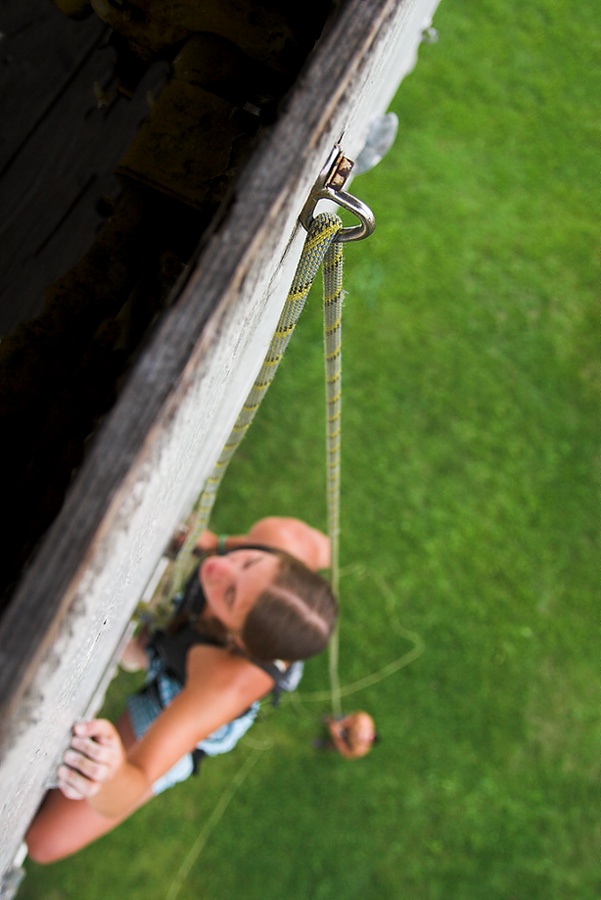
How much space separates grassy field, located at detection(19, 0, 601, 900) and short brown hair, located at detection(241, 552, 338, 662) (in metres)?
1.50

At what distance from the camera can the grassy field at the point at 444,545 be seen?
3.52m

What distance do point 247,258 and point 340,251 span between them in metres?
0.52

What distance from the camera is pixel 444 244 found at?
4.46 m

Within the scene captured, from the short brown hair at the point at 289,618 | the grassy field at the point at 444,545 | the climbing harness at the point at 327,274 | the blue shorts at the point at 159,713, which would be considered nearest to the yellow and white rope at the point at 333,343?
the climbing harness at the point at 327,274

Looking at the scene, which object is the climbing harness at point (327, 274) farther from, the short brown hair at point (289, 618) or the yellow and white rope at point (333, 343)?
the short brown hair at point (289, 618)

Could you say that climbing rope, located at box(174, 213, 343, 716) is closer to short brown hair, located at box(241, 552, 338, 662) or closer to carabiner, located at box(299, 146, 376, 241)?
carabiner, located at box(299, 146, 376, 241)

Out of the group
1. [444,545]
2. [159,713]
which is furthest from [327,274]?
[444,545]

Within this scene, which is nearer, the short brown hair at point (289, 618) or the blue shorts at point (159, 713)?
the short brown hair at point (289, 618)

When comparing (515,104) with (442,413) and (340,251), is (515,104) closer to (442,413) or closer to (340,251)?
(442,413)

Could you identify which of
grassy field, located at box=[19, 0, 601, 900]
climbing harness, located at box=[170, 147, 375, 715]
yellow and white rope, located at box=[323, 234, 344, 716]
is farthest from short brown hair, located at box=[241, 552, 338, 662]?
grassy field, located at box=[19, 0, 601, 900]

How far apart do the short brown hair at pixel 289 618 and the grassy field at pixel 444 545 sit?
150 centimetres

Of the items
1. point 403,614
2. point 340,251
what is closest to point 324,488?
point 403,614

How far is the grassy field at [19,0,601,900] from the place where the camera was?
3.52 m

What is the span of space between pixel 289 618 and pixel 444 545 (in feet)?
6.63
